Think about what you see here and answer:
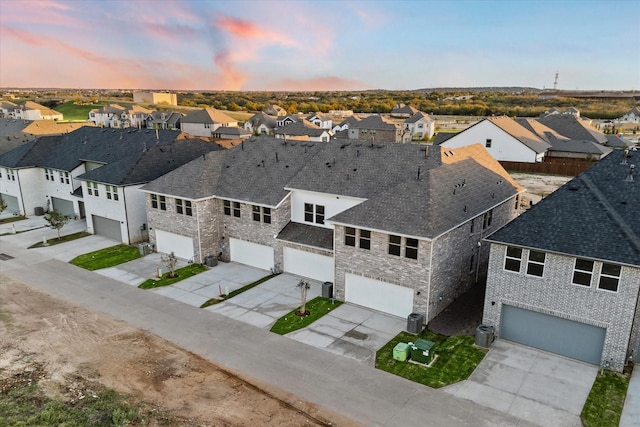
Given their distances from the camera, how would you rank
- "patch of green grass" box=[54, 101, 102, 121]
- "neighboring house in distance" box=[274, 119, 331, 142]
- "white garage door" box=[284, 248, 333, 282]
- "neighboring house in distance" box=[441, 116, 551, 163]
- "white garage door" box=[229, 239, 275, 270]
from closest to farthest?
"white garage door" box=[284, 248, 333, 282]
"white garage door" box=[229, 239, 275, 270]
"neighboring house in distance" box=[441, 116, 551, 163]
"neighboring house in distance" box=[274, 119, 331, 142]
"patch of green grass" box=[54, 101, 102, 121]

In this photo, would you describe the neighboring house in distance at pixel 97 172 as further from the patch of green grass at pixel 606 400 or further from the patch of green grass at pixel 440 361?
the patch of green grass at pixel 606 400

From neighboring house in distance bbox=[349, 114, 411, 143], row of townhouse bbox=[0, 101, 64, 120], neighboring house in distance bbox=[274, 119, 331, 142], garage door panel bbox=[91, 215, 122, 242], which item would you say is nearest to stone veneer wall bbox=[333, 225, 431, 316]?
garage door panel bbox=[91, 215, 122, 242]

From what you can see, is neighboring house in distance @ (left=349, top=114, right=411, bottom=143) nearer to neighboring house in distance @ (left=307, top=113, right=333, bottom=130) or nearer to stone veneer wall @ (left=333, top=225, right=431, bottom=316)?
neighboring house in distance @ (left=307, top=113, right=333, bottom=130)

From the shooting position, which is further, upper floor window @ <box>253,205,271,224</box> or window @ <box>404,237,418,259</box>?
upper floor window @ <box>253,205,271,224</box>

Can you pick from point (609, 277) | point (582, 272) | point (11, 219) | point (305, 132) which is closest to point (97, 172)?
point (11, 219)

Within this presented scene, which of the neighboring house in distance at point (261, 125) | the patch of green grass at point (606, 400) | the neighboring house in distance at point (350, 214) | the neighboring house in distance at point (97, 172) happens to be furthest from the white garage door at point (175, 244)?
the neighboring house in distance at point (261, 125)

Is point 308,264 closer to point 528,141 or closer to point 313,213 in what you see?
point 313,213

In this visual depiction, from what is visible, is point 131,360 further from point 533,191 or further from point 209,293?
point 533,191
